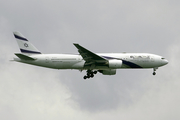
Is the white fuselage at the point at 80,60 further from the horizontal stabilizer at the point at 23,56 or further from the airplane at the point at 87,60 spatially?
the horizontal stabilizer at the point at 23,56

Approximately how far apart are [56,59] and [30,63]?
4.16m

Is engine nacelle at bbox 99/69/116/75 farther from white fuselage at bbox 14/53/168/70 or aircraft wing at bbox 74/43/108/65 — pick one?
aircraft wing at bbox 74/43/108/65

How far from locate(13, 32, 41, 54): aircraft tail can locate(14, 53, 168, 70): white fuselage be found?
1.08 m

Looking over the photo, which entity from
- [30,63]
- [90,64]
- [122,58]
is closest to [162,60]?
[122,58]

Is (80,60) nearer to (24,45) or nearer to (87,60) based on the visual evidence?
(87,60)

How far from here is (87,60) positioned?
179ft

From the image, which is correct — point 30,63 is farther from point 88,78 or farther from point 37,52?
point 88,78

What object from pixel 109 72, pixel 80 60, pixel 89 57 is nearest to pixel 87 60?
pixel 89 57

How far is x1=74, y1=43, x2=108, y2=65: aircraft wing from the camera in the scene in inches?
2069

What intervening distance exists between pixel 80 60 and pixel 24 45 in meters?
9.80

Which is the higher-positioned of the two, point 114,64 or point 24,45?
point 24,45

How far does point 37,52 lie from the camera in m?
57.0

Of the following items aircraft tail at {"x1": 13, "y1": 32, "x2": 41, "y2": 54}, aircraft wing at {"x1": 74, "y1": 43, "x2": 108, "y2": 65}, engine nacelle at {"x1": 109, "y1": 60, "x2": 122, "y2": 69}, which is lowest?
engine nacelle at {"x1": 109, "y1": 60, "x2": 122, "y2": 69}

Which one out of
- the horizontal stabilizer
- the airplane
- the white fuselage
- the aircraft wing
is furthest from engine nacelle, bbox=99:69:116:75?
the horizontal stabilizer
